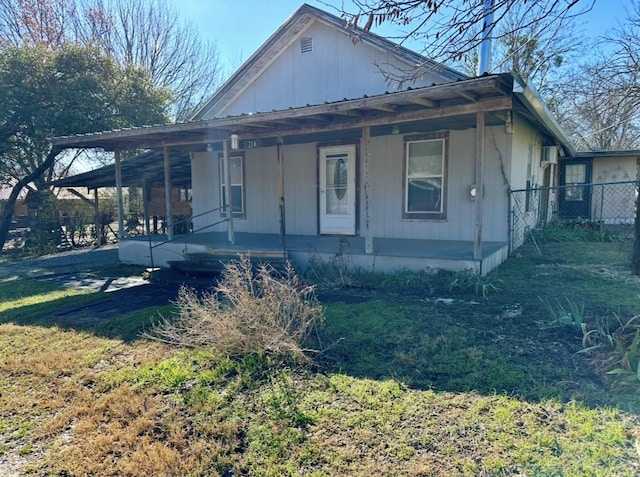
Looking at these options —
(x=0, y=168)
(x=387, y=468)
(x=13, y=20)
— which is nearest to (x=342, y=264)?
(x=387, y=468)

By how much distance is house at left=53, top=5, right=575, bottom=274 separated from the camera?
21.4ft

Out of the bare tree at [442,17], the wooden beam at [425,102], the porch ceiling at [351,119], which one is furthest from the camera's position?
the wooden beam at [425,102]

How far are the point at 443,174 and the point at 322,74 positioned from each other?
365 centimetres

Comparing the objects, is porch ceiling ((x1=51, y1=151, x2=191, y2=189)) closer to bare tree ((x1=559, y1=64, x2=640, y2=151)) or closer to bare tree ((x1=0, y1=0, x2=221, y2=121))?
bare tree ((x1=0, y1=0, x2=221, y2=121))

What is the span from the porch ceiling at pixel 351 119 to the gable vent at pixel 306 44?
206 cm

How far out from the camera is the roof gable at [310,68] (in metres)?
8.69

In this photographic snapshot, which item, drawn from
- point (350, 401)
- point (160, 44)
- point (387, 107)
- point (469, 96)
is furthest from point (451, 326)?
point (160, 44)

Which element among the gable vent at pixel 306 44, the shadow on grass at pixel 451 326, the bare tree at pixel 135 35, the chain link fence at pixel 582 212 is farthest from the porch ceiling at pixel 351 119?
the bare tree at pixel 135 35

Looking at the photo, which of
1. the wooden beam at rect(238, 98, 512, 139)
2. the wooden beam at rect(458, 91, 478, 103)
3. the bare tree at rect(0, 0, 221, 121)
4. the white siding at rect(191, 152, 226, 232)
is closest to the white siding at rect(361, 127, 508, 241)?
the wooden beam at rect(238, 98, 512, 139)

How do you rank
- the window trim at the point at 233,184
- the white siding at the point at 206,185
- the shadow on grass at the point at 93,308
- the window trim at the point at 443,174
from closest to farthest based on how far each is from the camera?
the shadow on grass at the point at 93,308, the window trim at the point at 443,174, the window trim at the point at 233,184, the white siding at the point at 206,185

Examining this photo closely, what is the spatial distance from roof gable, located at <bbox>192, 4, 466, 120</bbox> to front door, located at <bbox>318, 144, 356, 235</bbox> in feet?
4.21

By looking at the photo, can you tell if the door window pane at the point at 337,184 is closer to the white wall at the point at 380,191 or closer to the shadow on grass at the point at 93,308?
the white wall at the point at 380,191

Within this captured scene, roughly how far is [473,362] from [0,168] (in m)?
16.6

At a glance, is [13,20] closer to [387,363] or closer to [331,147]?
[331,147]
